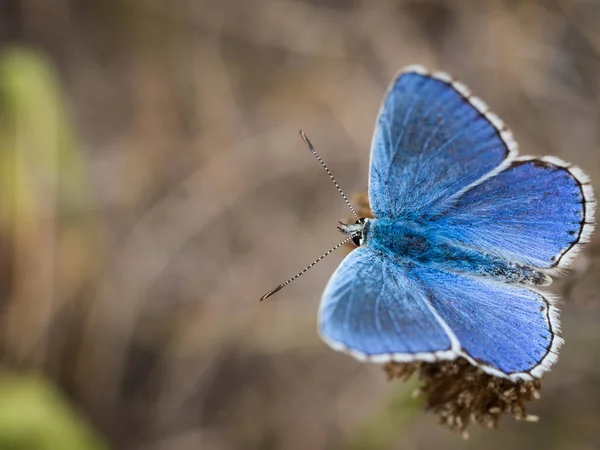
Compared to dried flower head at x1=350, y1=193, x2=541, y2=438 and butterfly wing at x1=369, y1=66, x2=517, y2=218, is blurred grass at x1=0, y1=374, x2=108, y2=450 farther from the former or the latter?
butterfly wing at x1=369, y1=66, x2=517, y2=218

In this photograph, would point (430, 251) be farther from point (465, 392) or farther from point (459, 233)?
point (465, 392)

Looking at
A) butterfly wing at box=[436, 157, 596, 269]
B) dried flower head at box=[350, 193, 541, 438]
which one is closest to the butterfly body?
butterfly wing at box=[436, 157, 596, 269]

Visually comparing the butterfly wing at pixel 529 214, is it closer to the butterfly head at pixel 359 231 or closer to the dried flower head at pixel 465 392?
the butterfly head at pixel 359 231

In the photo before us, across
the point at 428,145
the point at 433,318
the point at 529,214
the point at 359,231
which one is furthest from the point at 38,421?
the point at 529,214

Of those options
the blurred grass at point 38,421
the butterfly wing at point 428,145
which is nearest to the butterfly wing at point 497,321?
the butterfly wing at point 428,145

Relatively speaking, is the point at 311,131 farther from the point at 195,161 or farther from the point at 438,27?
the point at 438,27

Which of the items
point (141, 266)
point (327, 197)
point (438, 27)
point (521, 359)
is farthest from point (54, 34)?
point (521, 359)
